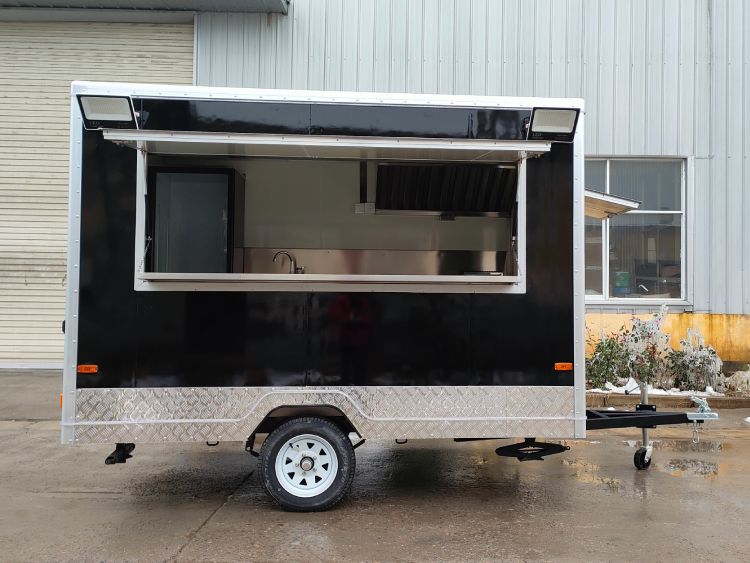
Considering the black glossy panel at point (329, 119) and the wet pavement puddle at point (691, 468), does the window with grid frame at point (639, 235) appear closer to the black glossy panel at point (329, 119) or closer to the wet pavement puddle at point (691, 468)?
the wet pavement puddle at point (691, 468)

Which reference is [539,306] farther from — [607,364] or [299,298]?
[607,364]

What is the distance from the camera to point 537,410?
18.7 ft

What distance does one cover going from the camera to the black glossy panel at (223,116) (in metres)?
5.39

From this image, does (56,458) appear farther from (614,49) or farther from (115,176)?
(614,49)

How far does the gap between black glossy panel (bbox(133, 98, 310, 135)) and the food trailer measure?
0.01m

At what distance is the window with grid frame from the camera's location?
11.8 meters

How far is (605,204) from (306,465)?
4.00 meters

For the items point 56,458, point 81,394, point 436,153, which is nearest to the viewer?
point 81,394

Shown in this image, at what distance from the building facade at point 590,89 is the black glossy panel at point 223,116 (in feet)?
21.3

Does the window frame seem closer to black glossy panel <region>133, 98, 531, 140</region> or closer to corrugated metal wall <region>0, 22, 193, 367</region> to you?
black glossy panel <region>133, 98, 531, 140</region>

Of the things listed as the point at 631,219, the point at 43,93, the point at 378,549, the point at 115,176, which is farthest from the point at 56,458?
the point at 631,219

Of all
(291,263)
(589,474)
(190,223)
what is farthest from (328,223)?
(589,474)

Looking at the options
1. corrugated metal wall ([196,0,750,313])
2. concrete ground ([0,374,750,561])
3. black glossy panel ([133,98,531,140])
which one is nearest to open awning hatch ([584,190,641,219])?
black glossy panel ([133,98,531,140])

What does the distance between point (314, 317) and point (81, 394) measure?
5.81ft
